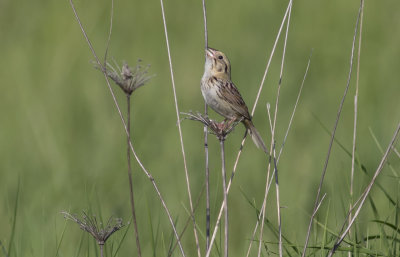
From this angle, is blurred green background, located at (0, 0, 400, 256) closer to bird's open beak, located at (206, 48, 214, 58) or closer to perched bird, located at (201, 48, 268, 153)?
perched bird, located at (201, 48, 268, 153)

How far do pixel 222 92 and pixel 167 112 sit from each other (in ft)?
9.86

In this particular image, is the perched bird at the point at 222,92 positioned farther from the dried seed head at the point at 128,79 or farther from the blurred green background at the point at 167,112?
the dried seed head at the point at 128,79

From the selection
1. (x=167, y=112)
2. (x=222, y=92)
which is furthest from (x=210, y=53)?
(x=167, y=112)

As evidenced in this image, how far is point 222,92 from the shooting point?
4.93 m

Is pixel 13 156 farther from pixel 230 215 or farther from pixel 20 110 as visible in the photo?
pixel 230 215

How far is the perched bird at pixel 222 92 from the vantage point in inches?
192

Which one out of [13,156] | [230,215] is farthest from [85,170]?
[230,215]

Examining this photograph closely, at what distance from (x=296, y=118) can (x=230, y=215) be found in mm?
1906

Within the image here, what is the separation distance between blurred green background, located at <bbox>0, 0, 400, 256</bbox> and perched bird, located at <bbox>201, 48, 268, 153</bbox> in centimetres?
43

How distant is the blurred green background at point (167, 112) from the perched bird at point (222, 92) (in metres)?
0.43

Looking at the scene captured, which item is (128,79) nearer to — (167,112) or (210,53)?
(210,53)

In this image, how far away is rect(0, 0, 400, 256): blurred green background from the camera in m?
5.92

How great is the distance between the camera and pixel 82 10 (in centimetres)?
1024

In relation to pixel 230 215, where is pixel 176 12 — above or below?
above
